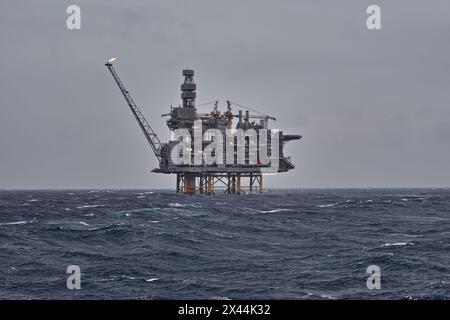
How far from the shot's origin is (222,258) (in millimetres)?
33812

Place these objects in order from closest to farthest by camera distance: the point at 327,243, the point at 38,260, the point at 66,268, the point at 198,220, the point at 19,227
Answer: the point at 66,268
the point at 38,260
the point at 327,243
the point at 19,227
the point at 198,220

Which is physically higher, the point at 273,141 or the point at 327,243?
the point at 273,141

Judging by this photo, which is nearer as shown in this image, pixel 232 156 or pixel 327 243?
pixel 327 243

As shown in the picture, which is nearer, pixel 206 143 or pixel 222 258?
pixel 222 258

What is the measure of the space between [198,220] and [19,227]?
53.9 feet

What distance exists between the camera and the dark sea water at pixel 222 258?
25188 millimetres

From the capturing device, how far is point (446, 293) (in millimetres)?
24297

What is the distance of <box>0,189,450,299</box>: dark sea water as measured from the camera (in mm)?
25188

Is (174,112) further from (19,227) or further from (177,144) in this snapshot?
(19,227)

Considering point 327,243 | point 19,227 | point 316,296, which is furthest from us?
point 19,227

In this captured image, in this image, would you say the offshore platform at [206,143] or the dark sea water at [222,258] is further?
the offshore platform at [206,143]

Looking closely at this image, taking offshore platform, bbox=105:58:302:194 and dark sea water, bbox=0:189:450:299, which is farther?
offshore platform, bbox=105:58:302:194
